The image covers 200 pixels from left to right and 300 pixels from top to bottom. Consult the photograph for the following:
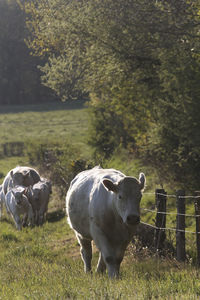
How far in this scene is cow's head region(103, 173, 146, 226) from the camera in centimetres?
781

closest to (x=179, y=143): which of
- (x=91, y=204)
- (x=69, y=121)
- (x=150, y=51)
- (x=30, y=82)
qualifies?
(x=150, y=51)

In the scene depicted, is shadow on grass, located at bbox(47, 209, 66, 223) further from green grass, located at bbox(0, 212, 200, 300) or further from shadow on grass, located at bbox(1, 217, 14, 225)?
green grass, located at bbox(0, 212, 200, 300)

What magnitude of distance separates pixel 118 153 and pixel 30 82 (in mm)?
61166

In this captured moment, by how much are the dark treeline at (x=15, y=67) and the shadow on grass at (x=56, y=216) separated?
216ft

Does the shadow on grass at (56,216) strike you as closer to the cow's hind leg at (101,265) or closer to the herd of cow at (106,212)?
the herd of cow at (106,212)

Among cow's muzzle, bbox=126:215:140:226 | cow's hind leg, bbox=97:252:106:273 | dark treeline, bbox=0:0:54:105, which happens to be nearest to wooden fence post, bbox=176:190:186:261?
cow's hind leg, bbox=97:252:106:273

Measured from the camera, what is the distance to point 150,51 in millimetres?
17875

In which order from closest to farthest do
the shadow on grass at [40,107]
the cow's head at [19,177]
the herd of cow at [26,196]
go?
1. the herd of cow at [26,196]
2. the cow's head at [19,177]
3. the shadow on grass at [40,107]

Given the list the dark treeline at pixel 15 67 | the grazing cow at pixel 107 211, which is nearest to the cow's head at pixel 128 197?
the grazing cow at pixel 107 211

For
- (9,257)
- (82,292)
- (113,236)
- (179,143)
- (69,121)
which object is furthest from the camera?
(69,121)

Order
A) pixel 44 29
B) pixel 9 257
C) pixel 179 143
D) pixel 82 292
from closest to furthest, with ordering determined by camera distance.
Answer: pixel 82 292 → pixel 9 257 → pixel 179 143 → pixel 44 29

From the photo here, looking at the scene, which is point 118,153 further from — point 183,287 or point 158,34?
point 183,287

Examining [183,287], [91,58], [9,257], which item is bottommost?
[9,257]

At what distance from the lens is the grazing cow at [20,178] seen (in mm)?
20188
